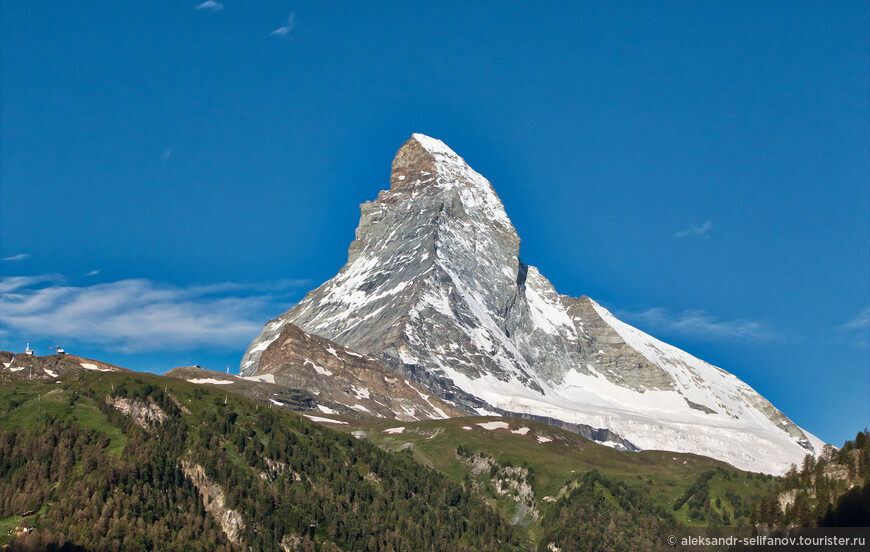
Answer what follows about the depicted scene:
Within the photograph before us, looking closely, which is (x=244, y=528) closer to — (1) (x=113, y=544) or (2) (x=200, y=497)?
(2) (x=200, y=497)

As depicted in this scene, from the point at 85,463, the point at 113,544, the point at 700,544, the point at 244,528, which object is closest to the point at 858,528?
the point at 700,544

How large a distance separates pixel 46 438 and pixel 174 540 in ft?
120

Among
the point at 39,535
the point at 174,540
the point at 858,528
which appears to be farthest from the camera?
the point at 174,540

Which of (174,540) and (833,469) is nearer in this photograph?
(833,469)

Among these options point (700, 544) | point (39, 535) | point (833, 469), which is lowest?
point (39, 535)

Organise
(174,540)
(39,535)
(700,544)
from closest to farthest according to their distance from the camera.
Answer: (39,535) < (174,540) < (700,544)

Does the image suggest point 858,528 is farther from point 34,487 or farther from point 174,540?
point 34,487

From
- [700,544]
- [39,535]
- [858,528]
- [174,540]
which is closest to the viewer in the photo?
[858,528]

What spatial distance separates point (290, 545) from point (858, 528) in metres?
100

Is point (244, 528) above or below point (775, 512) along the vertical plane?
below

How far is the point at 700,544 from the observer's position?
197 metres

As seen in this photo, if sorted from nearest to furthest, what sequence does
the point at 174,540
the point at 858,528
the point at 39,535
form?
1. the point at 858,528
2. the point at 39,535
3. the point at 174,540

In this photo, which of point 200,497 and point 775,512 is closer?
point 775,512

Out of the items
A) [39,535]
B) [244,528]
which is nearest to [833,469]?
[244,528]
